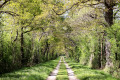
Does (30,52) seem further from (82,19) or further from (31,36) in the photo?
(82,19)

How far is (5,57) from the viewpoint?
12578 millimetres

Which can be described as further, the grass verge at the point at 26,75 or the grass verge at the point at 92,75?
the grass verge at the point at 92,75

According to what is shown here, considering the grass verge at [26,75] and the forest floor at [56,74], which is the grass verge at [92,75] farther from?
the grass verge at [26,75]

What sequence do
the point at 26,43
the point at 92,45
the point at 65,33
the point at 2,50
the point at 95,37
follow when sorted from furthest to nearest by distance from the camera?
1. the point at 65,33
2. the point at 26,43
3. the point at 92,45
4. the point at 95,37
5. the point at 2,50

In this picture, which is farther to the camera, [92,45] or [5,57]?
[92,45]

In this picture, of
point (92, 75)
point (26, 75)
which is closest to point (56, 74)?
point (26, 75)

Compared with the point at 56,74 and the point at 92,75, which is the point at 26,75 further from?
the point at 92,75

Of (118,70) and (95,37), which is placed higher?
(95,37)

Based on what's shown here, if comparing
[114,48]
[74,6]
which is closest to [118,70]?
[114,48]

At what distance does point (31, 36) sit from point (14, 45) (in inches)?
274

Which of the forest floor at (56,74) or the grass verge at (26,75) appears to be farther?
the forest floor at (56,74)

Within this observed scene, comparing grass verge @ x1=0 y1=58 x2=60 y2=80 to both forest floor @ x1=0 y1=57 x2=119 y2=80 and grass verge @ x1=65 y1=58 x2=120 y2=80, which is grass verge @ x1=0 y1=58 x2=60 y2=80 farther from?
grass verge @ x1=65 y1=58 x2=120 y2=80

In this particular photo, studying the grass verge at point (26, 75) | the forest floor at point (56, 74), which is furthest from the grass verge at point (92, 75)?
the grass verge at point (26, 75)

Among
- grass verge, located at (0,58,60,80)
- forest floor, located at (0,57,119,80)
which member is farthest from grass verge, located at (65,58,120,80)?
grass verge, located at (0,58,60,80)
